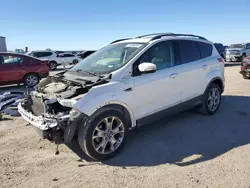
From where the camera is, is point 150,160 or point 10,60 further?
point 10,60

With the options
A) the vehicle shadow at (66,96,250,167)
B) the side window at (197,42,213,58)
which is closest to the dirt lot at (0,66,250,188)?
the vehicle shadow at (66,96,250,167)

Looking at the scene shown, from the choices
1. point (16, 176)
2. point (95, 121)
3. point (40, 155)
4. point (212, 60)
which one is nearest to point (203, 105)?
point (212, 60)

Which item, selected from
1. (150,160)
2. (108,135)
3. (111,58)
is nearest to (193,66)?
(111,58)

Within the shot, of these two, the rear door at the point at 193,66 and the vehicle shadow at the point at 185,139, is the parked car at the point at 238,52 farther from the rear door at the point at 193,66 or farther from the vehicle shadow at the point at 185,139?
the rear door at the point at 193,66

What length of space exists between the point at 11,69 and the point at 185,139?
27.7ft

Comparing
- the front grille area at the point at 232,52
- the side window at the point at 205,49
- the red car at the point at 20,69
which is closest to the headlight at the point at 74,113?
the side window at the point at 205,49

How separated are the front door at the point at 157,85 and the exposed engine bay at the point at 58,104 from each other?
60 centimetres

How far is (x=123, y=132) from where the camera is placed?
13.4ft

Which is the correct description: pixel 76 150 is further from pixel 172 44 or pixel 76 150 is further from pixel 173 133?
pixel 172 44

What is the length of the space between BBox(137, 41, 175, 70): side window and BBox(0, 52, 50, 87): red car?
25.7ft

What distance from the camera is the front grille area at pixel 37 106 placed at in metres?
4.03

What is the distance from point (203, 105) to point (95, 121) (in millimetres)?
3022

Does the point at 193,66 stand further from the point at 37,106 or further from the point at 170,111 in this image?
the point at 37,106

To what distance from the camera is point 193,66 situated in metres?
5.30
